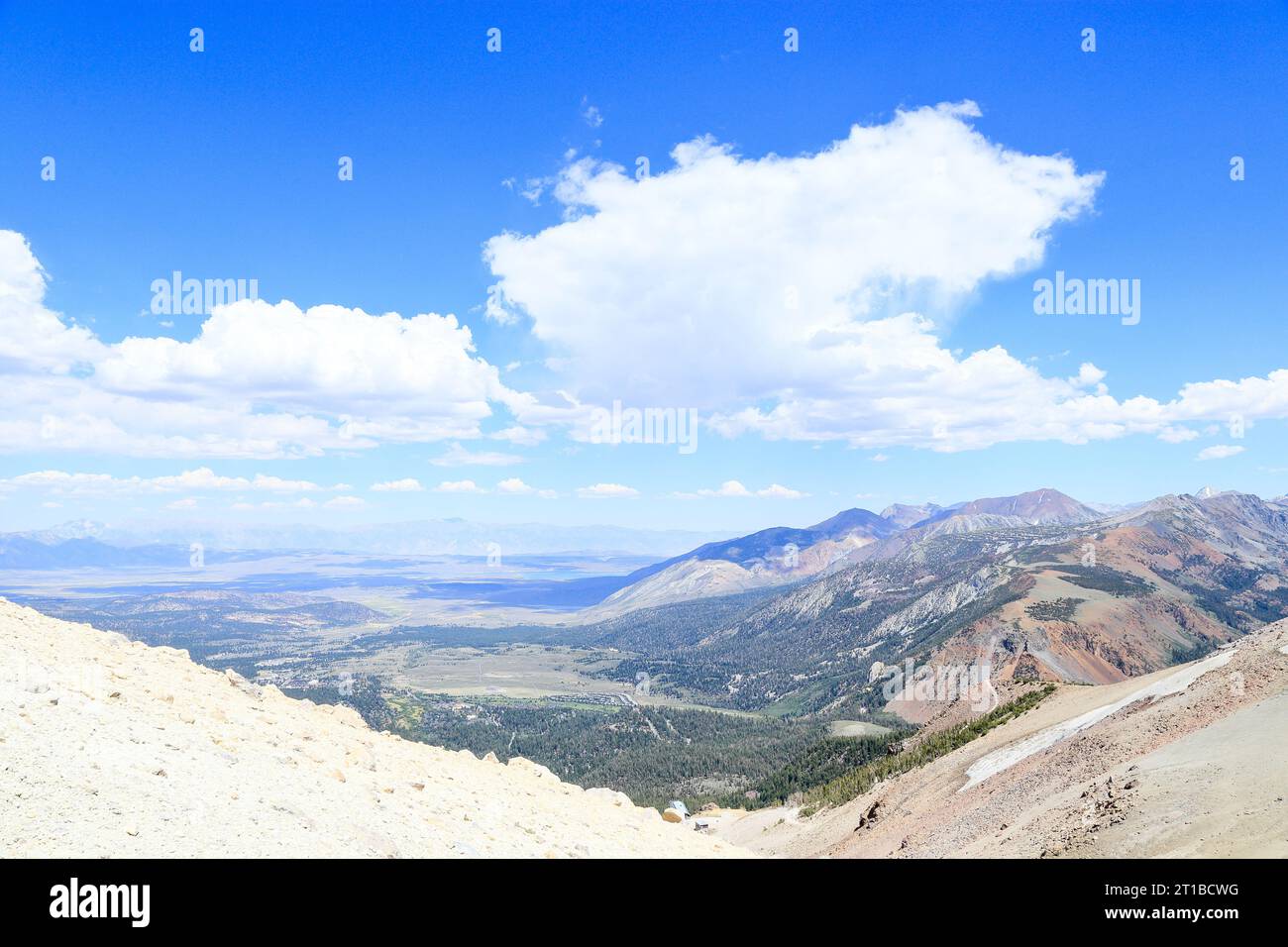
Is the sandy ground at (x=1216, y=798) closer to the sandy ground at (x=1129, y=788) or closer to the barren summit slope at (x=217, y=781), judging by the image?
the sandy ground at (x=1129, y=788)

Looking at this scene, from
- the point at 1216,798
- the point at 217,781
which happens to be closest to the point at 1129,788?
the point at 1216,798

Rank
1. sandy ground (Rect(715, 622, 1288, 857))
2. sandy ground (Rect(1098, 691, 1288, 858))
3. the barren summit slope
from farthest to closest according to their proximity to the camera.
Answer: sandy ground (Rect(715, 622, 1288, 857))
sandy ground (Rect(1098, 691, 1288, 858))
the barren summit slope

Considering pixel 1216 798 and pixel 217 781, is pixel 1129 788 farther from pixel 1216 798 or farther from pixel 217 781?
pixel 217 781

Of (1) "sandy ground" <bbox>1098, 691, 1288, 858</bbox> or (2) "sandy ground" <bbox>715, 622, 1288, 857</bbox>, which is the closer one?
(1) "sandy ground" <bbox>1098, 691, 1288, 858</bbox>

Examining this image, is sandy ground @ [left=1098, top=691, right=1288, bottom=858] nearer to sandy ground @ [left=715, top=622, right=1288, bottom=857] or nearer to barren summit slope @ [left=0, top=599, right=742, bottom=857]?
sandy ground @ [left=715, top=622, right=1288, bottom=857]

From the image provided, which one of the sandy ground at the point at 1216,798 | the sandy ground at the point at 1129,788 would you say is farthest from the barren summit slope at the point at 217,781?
the sandy ground at the point at 1216,798

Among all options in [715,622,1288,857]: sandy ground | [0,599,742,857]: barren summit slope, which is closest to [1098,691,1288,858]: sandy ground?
[715,622,1288,857]: sandy ground

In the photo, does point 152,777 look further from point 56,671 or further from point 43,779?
point 56,671

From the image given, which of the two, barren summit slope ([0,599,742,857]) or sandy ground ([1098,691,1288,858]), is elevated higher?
barren summit slope ([0,599,742,857])
